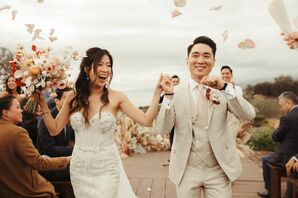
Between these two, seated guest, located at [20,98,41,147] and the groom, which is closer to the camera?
the groom

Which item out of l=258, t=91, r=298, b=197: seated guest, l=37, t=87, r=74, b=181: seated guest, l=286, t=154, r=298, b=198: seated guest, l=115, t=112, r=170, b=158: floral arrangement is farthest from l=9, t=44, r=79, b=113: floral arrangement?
l=115, t=112, r=170, b=158: floral arrangement

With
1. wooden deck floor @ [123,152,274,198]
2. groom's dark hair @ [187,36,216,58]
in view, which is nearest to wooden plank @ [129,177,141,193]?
wooden deck floor @ [123,152,274,198]

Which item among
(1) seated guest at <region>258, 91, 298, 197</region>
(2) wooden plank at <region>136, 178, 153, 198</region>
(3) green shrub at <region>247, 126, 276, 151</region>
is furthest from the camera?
(3) green shrub at <region>247, 126, 276, 151</region>

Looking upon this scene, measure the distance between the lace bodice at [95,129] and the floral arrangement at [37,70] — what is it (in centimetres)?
36

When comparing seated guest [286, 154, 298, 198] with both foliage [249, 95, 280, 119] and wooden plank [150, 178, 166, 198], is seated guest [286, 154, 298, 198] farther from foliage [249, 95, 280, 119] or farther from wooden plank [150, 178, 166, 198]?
foliage [249, 95, 280, 119]

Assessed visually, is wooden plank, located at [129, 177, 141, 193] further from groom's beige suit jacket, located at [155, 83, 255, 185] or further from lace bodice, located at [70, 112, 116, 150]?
groom's beige suit jacket, located at [155, 83, 255, 185]

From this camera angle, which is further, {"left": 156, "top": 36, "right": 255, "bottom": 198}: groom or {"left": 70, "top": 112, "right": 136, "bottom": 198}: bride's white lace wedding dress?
{"left": 70, "top": 112, "right": 136, "bottom": 198}: bride's white lace wedding dress

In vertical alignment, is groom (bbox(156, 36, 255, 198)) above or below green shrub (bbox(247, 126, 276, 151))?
above

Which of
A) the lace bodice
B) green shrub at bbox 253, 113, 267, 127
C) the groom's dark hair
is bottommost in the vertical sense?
green shrub at bbox 253, 113, 267, 127

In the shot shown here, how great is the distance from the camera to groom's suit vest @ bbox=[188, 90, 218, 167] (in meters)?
3.23

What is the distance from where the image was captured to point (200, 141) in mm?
3232

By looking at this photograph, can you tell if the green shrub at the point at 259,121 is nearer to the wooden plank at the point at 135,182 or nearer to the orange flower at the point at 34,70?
the wooden plank at the point at 135,182

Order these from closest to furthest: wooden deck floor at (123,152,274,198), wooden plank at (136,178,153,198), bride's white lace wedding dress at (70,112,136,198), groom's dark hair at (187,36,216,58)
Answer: groom's dark hair at (187,36,216,58) < bride's white lace wedding dress at (70,112,136,198) < wooden plank at (136,178,153,198) < wooden deck floor at (123,152,274,198)

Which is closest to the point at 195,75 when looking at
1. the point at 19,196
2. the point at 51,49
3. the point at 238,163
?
the point at 238,163
